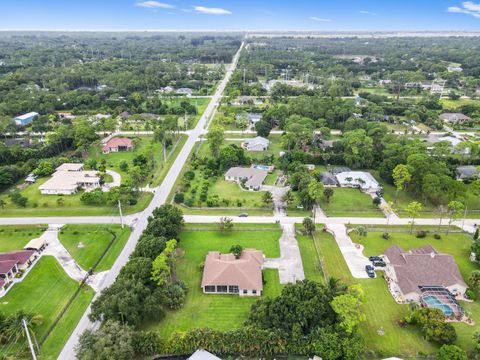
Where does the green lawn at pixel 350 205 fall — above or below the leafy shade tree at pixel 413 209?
below

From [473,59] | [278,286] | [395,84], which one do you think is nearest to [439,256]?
[278,286]

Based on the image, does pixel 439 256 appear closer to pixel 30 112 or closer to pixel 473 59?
pixel 30 112

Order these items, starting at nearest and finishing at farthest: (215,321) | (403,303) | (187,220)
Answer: (215,321) → (403,303) → (187,220)

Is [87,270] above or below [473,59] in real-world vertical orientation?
below

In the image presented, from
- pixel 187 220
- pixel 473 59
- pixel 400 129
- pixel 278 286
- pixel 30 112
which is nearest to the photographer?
pixel 278 286

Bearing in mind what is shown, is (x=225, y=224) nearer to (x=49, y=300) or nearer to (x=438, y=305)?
(x=49, y=300)

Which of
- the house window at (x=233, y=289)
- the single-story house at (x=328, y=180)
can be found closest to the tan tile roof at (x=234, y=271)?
the house window at (x=233, y=289)

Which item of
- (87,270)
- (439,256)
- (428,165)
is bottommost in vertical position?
(87,270)

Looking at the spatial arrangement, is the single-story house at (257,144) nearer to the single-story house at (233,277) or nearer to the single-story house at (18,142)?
the single-story house at (233,277)
